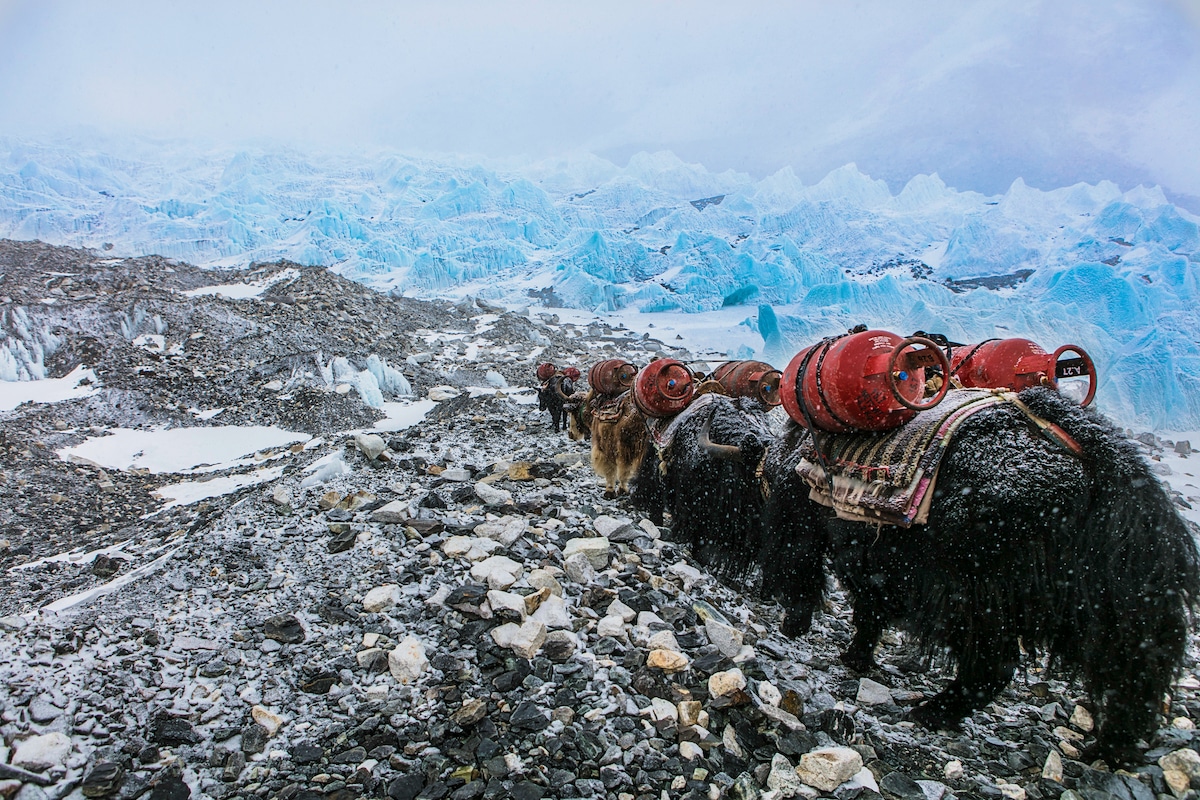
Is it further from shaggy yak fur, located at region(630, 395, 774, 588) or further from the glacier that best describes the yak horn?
the glacier

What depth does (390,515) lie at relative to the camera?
326cm

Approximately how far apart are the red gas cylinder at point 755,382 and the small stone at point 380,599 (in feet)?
7.89

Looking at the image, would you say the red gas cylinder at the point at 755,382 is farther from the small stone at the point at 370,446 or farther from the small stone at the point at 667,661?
the small stone at the point at 370,446

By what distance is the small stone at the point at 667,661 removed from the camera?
2070mm

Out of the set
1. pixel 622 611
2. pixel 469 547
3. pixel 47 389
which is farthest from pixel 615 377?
pixel 47 389

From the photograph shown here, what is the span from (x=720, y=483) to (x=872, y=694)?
1.29 metres

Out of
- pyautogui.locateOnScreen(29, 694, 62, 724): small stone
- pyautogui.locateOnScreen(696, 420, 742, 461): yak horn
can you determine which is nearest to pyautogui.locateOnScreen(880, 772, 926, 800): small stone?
pyautogui.locateOnScreen(696, 420, 742, 461): yak horn

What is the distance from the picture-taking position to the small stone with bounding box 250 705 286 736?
1.79 m

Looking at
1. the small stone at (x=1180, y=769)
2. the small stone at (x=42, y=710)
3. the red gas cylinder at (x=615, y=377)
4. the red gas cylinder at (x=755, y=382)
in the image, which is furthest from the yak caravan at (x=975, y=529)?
the small stone at (x=42, y=710)

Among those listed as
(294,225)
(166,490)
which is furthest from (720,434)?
(294,225)

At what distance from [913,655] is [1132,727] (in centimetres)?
94

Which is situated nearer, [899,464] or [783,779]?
[783,779]

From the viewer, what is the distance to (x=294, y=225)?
2816cm

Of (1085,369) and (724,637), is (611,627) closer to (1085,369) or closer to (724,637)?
(724,637)
